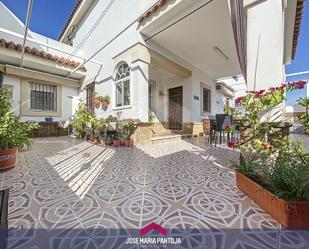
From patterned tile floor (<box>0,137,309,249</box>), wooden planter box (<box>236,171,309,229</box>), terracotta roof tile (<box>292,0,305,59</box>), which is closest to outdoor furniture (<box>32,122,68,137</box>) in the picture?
patterned tile floor (<box>0,137,309,249</box>)

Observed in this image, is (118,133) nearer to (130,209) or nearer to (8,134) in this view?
(8,134)

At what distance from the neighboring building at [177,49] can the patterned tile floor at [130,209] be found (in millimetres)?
1653

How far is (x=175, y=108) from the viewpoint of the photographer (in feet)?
27.6

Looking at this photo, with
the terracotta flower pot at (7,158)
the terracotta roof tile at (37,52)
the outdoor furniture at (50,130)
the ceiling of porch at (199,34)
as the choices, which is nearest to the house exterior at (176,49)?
the ceiling of porch at (199,34)

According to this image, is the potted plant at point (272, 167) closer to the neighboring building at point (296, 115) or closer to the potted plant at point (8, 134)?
the neighboring building at point (296, 115)

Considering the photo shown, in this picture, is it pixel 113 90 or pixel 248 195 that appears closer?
pixel 248 195

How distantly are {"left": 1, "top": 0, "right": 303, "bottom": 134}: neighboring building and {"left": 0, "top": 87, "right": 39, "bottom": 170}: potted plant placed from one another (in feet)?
9.55

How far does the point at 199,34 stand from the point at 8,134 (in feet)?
17.9

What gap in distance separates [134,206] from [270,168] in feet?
4.71

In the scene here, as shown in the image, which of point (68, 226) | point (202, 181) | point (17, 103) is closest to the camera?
point (68, 226)

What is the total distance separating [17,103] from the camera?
22.7ft

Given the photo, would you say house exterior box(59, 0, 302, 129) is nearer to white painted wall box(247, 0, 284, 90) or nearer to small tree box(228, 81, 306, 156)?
white painted wall box(247, 0, 284, 90)

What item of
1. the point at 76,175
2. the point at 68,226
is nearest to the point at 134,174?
the point at 76,175

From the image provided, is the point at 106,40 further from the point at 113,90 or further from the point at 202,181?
the point at 202,181
